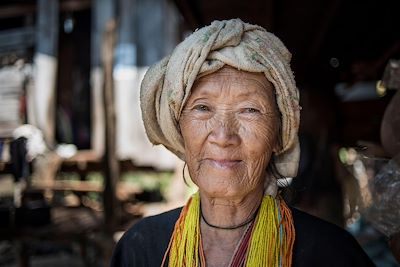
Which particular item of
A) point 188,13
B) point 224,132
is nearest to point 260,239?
point 224,132

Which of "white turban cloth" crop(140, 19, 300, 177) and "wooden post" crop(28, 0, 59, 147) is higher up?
"wooden post" crop(28, 0, 59, 147)

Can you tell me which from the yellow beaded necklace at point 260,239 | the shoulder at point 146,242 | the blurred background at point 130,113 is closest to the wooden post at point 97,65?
the blurred background at point 130,113

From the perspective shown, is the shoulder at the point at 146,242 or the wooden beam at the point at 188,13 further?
the wooden beam at the point at 188,13

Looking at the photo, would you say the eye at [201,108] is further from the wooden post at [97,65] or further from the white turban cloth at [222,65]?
the wooden post at [97,65]

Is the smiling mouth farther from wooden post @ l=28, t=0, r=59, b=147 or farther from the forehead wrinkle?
wooden post @ l=28, t=0, r=59, b=147

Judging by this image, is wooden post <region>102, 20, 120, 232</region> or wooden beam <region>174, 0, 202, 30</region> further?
wooden post <region>102, 20, 120, 232</region>

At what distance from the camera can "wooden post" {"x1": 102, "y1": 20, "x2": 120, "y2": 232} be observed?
5922mm

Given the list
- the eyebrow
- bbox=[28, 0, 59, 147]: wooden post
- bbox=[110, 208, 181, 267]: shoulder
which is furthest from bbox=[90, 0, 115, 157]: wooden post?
the eyebrow

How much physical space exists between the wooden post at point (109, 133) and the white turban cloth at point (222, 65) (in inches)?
163

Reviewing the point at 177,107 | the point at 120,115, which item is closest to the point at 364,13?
the point at 177,107

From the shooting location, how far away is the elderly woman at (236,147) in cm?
171

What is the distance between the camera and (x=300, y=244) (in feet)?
5.77

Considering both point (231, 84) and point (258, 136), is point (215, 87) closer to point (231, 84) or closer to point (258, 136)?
point (231, 84)

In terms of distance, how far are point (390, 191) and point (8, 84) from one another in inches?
360
